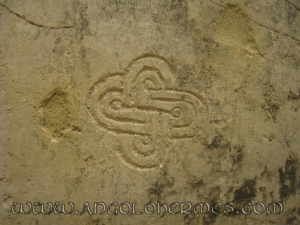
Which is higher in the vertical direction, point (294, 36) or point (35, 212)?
point (294, 36)

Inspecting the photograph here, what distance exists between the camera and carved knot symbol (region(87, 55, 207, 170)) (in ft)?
5.59

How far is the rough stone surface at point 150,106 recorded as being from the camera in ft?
5.35

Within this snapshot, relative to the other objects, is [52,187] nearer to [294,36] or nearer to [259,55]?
[259,55]

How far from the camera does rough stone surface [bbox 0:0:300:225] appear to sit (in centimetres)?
163

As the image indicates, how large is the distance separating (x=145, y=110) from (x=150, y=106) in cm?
4

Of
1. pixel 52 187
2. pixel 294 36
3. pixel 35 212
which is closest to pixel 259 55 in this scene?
pixel 294 36

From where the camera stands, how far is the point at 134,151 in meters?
1.73

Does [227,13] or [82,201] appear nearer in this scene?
[82,201]

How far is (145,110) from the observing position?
1.74m

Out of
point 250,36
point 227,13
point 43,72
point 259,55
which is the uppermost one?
point 227,13

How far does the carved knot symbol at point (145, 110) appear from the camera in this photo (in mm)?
1705

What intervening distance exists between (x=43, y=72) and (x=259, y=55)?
1.41 m

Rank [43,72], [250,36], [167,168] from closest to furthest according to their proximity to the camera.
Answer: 1. [43,72]
2. [167,168]
3. [250,36]

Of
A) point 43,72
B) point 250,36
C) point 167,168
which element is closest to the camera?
point 43,72
